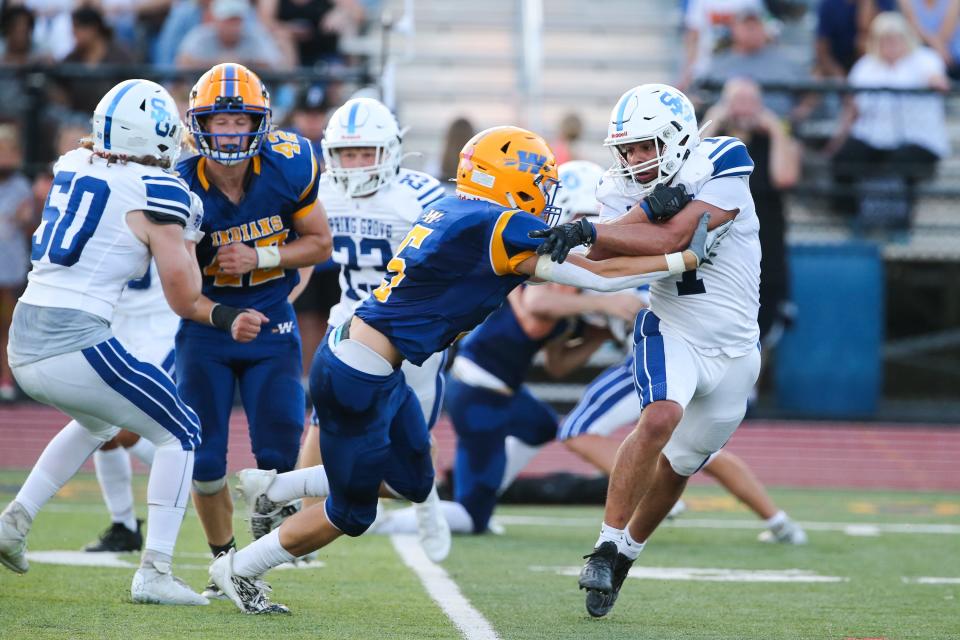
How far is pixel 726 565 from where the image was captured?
247 inches

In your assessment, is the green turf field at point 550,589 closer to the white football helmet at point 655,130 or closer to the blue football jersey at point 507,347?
the blue football jersey at point 507,347

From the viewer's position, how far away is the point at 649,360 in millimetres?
5195

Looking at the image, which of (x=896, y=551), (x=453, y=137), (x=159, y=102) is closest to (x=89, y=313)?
(x=159, y=102)

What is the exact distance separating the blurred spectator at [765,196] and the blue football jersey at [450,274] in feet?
18.6

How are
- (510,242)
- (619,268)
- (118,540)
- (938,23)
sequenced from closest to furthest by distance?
(510,242) → (619,268) → (118,540) → (938,23)

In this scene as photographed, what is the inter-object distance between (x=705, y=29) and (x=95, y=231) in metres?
8.05

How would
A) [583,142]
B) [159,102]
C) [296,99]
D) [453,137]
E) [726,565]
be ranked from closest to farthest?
[159,102]
[726,565]
[453,137]
[296,99]
[583,142]

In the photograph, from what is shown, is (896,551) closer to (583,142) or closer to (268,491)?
Result: (268,491)

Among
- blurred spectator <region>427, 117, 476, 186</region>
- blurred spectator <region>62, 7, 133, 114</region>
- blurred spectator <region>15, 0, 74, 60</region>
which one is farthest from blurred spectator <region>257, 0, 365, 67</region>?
blurred spectator <region>427, 117, 476, 186</region>

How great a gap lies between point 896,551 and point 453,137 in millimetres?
4041

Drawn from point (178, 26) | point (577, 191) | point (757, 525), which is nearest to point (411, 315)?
point (577, 191)

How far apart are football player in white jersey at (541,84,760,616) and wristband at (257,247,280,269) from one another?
1.21 meters

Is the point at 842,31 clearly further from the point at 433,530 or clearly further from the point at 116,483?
the point at 116,483

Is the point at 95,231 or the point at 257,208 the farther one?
the point at 257,208
